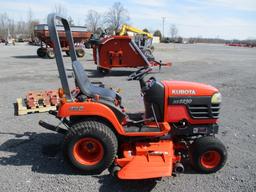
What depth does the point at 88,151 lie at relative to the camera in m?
3.86

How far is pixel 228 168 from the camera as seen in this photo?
4047 mm

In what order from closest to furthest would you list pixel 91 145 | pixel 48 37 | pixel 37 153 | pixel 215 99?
pixel 91 145 < pixel 215 99 < pixel 37 153 < pixel 48 37

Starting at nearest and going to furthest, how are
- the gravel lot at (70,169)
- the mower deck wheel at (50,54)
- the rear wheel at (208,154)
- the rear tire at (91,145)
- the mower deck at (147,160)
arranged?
the mower deck at (147,160) → the gravel lot at (70,169) → the rear tire at (91,145) → the rear wheel at (208,154) → the mower deck wheel at (50,54)

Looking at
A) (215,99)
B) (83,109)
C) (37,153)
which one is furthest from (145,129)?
→ (37,153)

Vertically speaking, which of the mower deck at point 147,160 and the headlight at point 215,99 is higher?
the headlight at point 215,99

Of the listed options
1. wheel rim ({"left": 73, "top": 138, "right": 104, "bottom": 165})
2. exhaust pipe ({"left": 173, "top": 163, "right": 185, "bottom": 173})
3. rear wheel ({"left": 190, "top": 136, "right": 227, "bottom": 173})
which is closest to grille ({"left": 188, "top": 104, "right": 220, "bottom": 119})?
rear wheel ({"left": 190, "top": 136, "right": 227, "bottom": 173})

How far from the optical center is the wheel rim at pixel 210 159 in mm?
3855

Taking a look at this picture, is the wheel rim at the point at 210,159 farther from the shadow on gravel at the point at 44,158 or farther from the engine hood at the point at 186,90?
the engine hood at the point at 186,90

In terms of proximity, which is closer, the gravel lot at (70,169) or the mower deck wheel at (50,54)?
the gravel lot at (70,169)

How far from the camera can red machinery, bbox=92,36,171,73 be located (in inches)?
458

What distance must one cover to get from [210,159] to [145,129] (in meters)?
0.94

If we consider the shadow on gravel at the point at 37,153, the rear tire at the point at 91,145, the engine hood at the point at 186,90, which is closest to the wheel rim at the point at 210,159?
the engine hood at the point at 186,90

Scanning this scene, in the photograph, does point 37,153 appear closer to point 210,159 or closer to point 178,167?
point 178,167

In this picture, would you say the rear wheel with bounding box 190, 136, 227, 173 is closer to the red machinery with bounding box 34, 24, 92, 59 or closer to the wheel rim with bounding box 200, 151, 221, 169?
the wheel rim with bounding box 200, 151, 221, 169
